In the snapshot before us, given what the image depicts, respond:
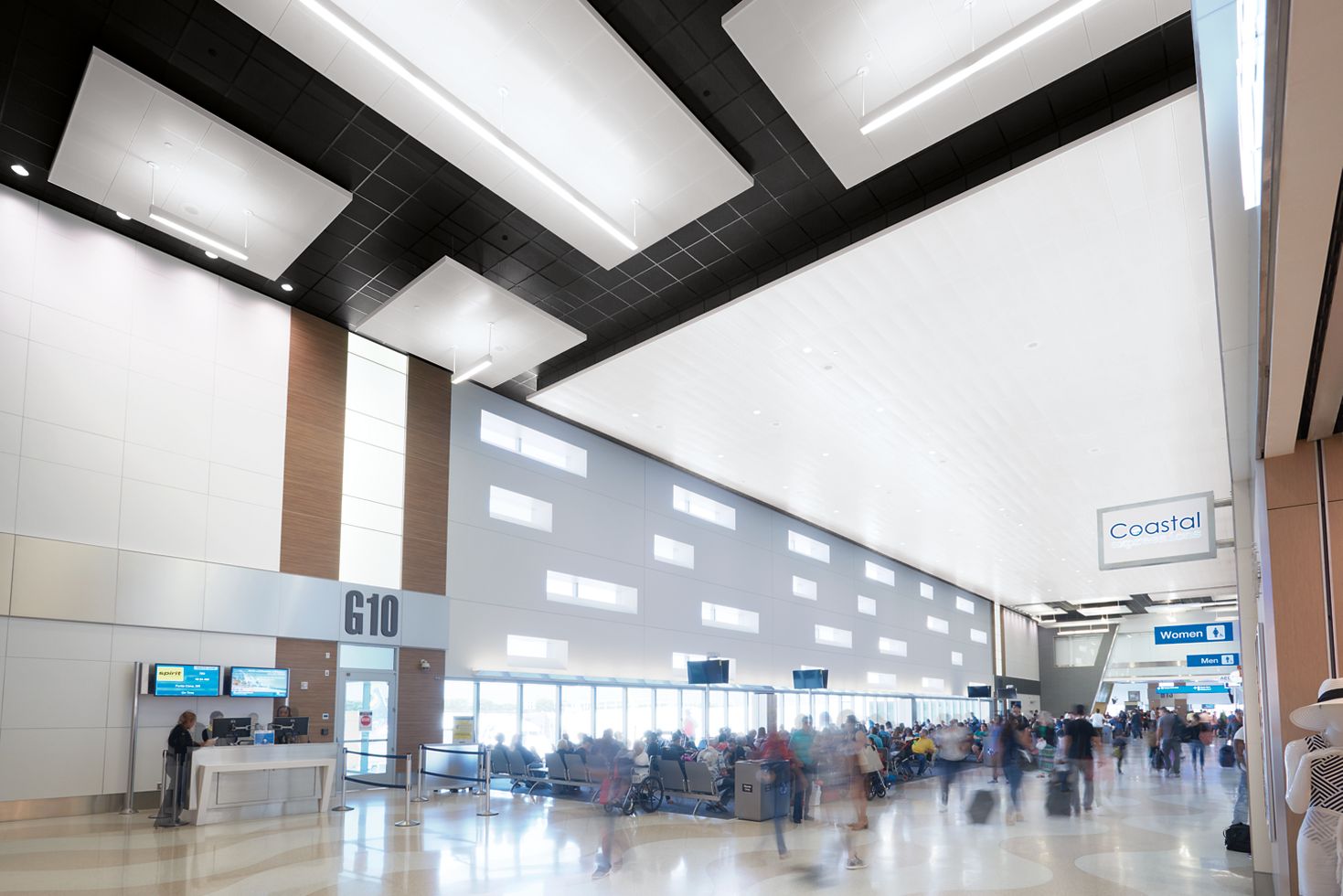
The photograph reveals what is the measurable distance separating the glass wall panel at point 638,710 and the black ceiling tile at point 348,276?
11.4m

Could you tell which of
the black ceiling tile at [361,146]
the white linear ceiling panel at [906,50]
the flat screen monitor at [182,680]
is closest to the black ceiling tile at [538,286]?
the black ceiling tile at [361,146]

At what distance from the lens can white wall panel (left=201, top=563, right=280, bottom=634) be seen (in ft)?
39.8

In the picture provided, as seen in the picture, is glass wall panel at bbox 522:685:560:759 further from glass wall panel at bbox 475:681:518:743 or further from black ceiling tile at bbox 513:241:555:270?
black ceiling tile at bbox 513:241:555:270

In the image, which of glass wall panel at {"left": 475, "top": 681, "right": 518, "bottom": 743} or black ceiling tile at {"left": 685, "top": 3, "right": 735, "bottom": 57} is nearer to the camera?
black ceiling tile at {"left": 685, "top": 3, "right": 735, "bottom": 57}

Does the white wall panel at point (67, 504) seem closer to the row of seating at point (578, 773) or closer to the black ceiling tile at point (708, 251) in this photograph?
the row of seating at point (578, 773)

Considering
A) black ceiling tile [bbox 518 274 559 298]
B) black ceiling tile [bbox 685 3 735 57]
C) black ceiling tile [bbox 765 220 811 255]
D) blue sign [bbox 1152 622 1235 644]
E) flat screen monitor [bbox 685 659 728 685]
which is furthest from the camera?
flat screen monitor [bbox 685 659 728 685]

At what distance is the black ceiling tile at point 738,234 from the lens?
11087mm

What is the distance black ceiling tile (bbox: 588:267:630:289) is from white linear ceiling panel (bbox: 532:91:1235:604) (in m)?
1.41

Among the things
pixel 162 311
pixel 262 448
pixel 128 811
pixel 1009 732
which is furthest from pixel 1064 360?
pixel 128 811

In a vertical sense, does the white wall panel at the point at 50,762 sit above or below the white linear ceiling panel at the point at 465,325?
below

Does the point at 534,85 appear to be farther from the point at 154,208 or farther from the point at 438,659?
the point at 438,659

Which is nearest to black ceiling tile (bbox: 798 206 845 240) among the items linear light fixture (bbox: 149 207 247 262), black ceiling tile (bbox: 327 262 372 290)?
black ceiling tile (bbox: 327 262 372 290)

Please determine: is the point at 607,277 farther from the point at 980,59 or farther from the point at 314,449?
the point at 980,59

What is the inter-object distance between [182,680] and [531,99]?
874cm
